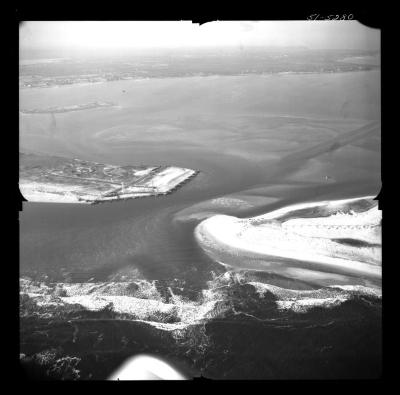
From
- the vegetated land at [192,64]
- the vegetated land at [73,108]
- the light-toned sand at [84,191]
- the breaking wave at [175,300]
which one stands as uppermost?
the vegetated land at [192,64]

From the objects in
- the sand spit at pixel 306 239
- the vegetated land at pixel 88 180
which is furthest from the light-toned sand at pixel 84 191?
the sand spit at pixel 306 239

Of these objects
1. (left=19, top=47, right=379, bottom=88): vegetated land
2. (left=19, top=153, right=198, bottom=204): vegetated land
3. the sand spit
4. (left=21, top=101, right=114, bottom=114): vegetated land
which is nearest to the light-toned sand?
(left=19, top=153, right=198, bottom=204): vegetated land

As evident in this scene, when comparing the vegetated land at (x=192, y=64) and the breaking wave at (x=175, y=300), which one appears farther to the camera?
the vegetated land at (x=192, y=64)

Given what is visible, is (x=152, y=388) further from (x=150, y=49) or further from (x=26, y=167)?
(x=150, y=49)

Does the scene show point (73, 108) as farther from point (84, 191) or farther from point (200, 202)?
point (200, 202)

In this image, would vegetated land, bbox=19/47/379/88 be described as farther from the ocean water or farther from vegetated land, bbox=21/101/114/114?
vegetated land, bbox=21/101/114/114

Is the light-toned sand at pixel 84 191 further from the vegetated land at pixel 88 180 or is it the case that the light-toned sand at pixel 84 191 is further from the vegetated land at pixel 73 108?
the vegetated land at pixel 73 108

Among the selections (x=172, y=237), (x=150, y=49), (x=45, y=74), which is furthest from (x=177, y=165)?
(x=45, y=74)
